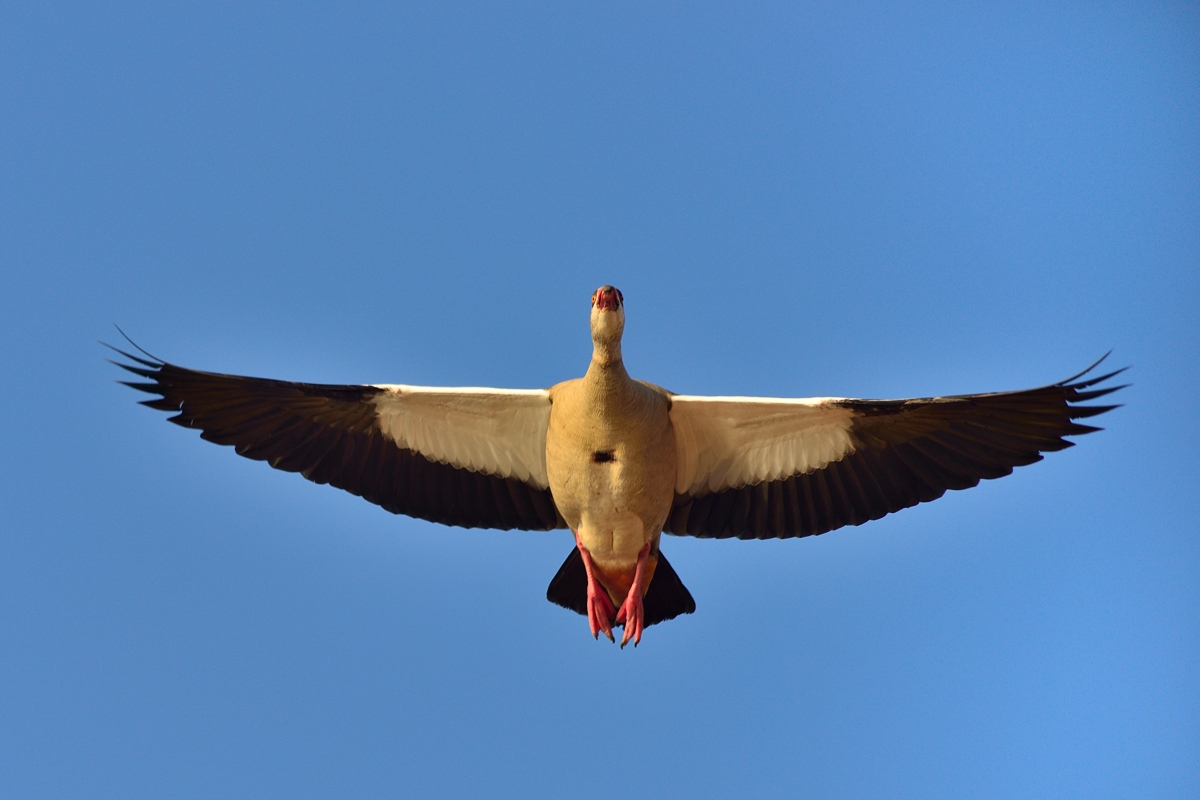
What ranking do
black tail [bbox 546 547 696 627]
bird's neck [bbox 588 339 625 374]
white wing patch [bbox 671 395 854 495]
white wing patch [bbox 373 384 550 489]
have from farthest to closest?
black tail [bbox 546 547 696 627], white wing patch [bbox 373 384 550 489], white wing patch [bbox 671 395 854 495], bird's neck [bbox 588 339 625 374]

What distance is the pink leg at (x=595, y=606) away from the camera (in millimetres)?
7527

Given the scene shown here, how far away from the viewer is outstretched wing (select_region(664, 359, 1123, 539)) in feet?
24.1

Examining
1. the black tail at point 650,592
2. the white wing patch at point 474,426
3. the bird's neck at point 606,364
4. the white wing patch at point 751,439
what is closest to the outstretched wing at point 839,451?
the white wing patch at point 751,439

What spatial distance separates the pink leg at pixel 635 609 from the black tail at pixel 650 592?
0.75 ft

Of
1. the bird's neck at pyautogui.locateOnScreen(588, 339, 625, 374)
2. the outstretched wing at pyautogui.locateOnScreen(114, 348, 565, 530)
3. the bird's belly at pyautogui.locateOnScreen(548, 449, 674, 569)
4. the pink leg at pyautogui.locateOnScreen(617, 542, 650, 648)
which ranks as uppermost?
the bird's neck at pyautogui.locateOnScreen(588, 339, 625, 374)

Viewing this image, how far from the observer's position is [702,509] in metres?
8.11

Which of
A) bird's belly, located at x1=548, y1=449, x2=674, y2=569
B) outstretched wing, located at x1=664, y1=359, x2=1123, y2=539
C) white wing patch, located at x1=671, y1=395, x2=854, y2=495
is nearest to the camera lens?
bird's belly, located at x1=548, y1=449, x2=674, y2=569

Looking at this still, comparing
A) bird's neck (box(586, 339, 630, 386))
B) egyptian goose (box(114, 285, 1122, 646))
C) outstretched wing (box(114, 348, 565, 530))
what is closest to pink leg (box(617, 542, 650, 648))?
egyptian goose (box(114, 285, 1122, 646))

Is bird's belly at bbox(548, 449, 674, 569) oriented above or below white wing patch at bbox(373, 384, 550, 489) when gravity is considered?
below

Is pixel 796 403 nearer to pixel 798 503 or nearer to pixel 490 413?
pixel 798 503

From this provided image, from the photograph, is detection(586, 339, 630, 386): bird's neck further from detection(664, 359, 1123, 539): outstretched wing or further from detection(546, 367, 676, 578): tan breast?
detection(664, 359, 1123, 539): outstretched wing

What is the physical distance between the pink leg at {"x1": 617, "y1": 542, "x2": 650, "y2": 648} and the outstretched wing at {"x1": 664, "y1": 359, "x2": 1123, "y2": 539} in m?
0.59

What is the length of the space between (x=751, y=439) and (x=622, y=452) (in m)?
1.24

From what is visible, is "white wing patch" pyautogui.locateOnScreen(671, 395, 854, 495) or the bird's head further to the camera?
"white wing patch" pyautogui.locateOnScreen(671, 395, 854, 495)
